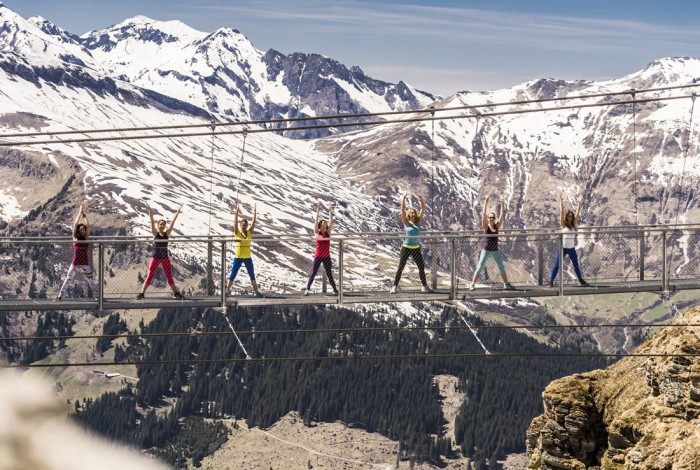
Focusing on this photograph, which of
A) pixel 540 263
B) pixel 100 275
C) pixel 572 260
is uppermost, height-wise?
pixel 572 260

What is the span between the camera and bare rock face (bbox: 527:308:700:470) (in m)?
39.8

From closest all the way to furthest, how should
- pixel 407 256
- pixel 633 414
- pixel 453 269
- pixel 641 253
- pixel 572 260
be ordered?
pixel 453 269
pixel 407 256
pixel 572 260
pixel 641 253
pixel 633 414

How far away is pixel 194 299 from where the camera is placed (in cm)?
3391

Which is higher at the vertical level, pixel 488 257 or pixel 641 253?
pixel 641 253

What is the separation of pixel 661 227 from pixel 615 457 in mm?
12616

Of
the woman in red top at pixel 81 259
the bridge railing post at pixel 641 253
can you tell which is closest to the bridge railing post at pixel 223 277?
the woman in red top at pixel 81 259

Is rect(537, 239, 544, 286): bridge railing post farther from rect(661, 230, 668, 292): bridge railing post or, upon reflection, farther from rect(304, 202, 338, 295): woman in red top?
rect(304, 202, 338, 295): woman in red top

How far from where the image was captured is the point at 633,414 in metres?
42.9

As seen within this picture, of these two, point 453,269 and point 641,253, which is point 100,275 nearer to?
point 453,269

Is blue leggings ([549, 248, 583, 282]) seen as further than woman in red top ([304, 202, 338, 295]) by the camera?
Yes

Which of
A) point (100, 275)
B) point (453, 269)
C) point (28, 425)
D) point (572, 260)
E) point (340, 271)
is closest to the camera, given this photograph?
point (100, 275)

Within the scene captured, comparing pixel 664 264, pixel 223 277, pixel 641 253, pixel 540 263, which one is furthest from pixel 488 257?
pixel 223 277

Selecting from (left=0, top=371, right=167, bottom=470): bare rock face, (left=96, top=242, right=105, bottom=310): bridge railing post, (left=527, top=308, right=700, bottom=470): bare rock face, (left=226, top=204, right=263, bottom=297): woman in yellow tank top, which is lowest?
(left=0, top=371, right=167, bottom=470): bare rock face

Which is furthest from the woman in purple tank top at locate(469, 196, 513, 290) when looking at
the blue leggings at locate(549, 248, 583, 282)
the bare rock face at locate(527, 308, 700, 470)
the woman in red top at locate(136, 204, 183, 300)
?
the woman in red top at locate(136, 204, 183, 300)
